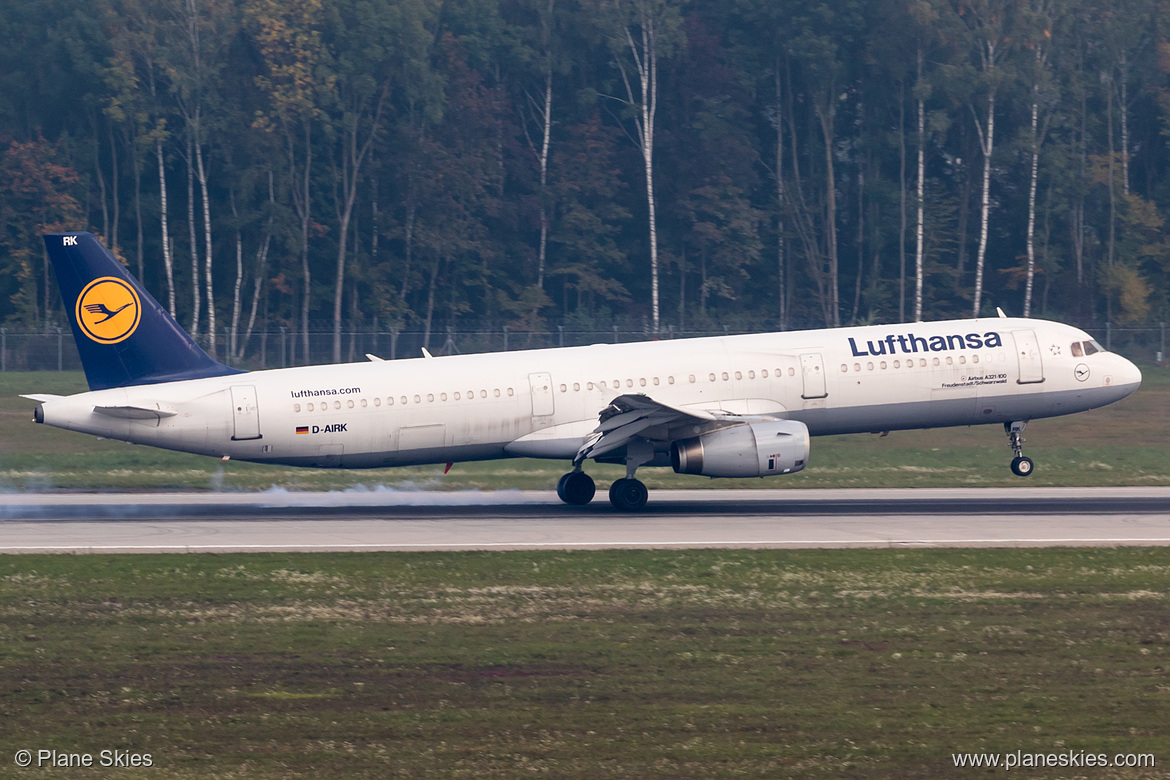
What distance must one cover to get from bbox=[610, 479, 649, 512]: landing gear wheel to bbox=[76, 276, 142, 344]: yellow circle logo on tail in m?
11.1

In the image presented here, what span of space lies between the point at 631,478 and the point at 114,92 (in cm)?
5744

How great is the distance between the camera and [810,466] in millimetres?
41656

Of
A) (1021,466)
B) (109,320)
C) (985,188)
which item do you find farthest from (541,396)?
(985,188)

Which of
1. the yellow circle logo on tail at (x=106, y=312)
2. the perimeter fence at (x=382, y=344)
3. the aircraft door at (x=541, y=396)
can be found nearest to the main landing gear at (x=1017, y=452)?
the aircraft door at (x=541, y=396)

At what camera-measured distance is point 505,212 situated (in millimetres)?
79500

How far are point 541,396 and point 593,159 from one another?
5140 centimetres

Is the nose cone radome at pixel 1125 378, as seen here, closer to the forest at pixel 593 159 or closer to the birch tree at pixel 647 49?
the forest at pixel 593 159

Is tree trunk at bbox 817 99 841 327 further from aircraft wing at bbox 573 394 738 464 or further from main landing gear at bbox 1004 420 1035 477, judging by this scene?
aircraft wing at bbox 573 394 738 464

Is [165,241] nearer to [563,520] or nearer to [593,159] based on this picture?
[593,159]

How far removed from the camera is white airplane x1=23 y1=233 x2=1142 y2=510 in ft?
93.2

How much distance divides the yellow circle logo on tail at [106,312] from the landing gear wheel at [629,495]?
11.1 m

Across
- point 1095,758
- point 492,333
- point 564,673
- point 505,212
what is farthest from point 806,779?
point 505,212

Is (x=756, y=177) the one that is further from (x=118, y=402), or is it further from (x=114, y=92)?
(x=118, y=402)

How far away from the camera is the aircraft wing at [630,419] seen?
2830cm
